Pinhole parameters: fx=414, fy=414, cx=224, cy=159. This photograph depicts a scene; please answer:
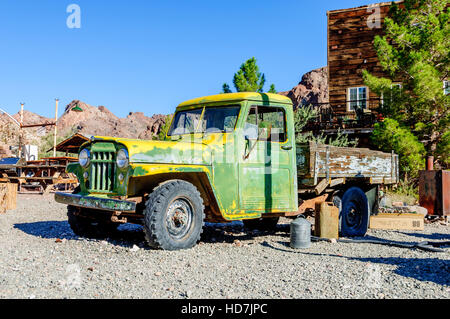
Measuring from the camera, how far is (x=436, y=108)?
14430mm

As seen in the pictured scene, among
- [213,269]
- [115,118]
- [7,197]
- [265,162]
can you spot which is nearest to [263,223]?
[265,162]

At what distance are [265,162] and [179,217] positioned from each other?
1.65m

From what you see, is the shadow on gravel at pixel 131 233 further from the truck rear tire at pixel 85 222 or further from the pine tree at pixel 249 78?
the pine tree at pixel 249 78

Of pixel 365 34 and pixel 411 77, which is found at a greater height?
pixel 365 34

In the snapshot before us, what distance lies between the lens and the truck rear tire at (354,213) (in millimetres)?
7648

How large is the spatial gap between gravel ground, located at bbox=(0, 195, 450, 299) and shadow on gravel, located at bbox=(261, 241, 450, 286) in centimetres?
1

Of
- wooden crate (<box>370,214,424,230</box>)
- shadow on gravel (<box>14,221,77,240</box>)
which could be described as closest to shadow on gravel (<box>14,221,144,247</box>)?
shadow on gravel (<box>14,221,77,240</box>)

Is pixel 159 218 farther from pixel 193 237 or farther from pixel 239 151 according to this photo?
pixel 239 151

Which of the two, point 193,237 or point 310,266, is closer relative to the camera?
point 310,266

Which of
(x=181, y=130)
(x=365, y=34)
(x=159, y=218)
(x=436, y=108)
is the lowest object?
(x=159, y=218)

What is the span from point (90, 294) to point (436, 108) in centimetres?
1413

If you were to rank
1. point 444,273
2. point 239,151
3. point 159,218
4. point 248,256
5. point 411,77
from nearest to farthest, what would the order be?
point 444,273 → point 159,218 → point 248,256 → point 239,151 → point 411,77

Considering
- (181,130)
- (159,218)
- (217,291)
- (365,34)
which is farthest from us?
(365,34)
